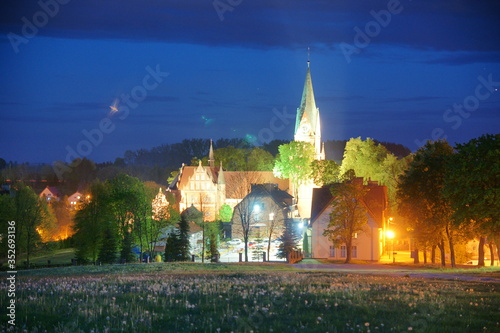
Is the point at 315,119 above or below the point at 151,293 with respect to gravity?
above

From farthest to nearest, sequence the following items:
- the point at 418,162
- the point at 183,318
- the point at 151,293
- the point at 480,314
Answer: the point at 418,162, the point at 151,293, the point at 480,314, the point at 183,318

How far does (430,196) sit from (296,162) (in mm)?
70040

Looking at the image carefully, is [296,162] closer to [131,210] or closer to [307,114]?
[307,114]

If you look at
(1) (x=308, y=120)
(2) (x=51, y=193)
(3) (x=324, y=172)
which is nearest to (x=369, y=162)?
(3) (x=324, y=172)

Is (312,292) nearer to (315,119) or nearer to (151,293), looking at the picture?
(151,293)

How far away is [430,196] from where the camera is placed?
4703 cm

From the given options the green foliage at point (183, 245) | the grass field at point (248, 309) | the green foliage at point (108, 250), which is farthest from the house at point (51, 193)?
the grass field at point (248, 309)

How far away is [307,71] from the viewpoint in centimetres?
13350

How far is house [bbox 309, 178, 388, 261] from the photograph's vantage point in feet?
200

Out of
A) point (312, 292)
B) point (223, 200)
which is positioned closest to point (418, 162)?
point (312, 292)

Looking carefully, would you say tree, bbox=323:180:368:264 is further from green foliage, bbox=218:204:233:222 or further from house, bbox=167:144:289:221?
house, bbox=167:144:289:221

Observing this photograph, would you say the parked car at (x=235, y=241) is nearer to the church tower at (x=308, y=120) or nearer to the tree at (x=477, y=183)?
the church tower at (x=308, y=120)

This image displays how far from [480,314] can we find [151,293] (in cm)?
861

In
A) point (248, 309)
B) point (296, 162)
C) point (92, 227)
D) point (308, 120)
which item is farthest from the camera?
point (308, 120)
